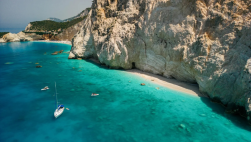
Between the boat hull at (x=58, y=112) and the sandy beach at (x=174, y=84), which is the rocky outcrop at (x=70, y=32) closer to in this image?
the sandy beach at (x=174, y=84)

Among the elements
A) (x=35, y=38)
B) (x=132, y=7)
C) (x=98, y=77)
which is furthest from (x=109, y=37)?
(x=35, y=38)

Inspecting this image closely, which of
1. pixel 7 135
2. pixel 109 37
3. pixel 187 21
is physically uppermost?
pixel 187 21

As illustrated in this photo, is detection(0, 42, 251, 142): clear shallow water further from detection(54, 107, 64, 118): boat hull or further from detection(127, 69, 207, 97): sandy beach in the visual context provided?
detection(127, 69, 207, 97): sandy beach

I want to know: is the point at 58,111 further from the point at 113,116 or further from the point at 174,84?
the point at 174,84

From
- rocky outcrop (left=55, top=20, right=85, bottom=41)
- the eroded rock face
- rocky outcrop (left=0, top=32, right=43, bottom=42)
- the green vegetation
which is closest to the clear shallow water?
the eroded rock face

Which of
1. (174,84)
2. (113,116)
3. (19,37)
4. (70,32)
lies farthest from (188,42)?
(19,37)

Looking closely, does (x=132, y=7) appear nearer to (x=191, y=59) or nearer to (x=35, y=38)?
(x=191, y=59)
